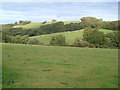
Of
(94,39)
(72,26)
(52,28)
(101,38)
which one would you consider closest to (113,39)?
(101,38)

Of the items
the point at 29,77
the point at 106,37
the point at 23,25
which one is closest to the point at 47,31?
the point at 23,25

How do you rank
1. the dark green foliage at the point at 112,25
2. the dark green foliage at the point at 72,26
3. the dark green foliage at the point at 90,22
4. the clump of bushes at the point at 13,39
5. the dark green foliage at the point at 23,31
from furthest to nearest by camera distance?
the dark green foliage at the point at 23,31
the dark green foliage at the point at 112,25
the dark green foliage at the point at 72,26
the dark green foliage at the point at 90,22
the clump of bushes at the point at 13,39

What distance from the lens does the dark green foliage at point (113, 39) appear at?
2325 inches

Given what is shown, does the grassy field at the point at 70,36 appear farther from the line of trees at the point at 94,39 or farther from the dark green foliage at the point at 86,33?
the line of trees at the point at 94,39

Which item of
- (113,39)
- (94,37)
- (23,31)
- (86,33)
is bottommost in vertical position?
(113,39)

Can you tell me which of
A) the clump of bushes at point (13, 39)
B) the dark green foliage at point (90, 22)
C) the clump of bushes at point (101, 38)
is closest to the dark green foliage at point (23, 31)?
the clump of bushes at point (13, 39)

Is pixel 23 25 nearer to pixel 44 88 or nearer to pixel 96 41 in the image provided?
pixel 96 41

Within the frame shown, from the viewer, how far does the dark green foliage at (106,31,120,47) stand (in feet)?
194

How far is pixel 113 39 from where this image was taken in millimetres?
59969

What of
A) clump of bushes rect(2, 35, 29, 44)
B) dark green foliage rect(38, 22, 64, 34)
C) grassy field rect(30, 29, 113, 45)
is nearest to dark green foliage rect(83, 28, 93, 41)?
grassy field rect(30, 29, 113, 45)

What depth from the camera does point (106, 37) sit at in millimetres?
60938

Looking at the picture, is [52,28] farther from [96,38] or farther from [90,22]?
[96,38]

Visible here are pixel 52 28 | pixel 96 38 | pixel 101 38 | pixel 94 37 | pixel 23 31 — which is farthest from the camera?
pixel 23 31

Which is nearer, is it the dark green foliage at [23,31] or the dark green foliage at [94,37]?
the dark green foliage at [94,37]
